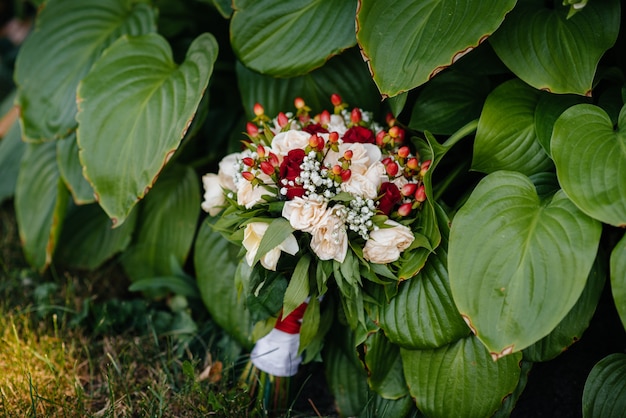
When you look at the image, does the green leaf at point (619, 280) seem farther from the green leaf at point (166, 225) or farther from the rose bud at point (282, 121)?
the green leaf at point (166, 225)

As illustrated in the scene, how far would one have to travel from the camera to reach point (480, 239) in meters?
1.11

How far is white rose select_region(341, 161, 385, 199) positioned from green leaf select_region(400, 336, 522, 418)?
36cm

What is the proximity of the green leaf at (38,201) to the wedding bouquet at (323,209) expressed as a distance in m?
0.71

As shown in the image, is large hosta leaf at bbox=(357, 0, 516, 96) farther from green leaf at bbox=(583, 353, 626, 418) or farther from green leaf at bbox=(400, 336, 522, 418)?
green leaf at bbox=(583, 353, 626, 418)

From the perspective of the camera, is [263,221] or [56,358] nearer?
[263,221]

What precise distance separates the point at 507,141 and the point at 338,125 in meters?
0.35

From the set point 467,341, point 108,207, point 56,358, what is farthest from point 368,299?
point 56,358

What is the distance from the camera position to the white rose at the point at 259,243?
1.18m

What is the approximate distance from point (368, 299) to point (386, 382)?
0.23 meters

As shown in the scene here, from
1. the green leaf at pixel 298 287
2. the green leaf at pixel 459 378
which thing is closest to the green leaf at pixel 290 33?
the green leaf at pixel 298 287

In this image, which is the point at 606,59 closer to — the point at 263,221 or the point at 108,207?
the point at 263,221

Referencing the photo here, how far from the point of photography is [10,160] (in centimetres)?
208

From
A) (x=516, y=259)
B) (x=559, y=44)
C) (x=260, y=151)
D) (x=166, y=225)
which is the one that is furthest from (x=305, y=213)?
(x=166, y=225)

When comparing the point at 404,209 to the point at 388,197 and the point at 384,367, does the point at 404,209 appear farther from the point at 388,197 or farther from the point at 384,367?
the point at 384,367
